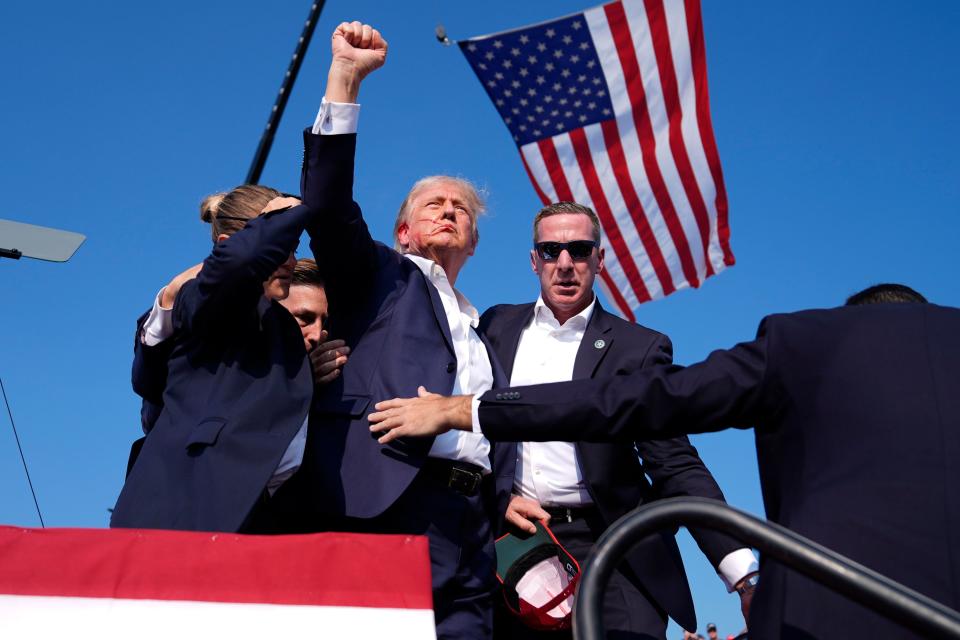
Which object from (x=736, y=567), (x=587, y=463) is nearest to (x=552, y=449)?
(x=587, y=463)

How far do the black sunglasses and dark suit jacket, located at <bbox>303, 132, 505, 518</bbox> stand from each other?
3.83 feet

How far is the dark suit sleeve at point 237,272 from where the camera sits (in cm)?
293

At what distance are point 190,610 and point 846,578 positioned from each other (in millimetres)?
1461

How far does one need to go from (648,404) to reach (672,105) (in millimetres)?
6853

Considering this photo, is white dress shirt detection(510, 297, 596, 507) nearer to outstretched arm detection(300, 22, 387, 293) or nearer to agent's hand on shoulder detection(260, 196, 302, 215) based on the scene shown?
outstretched arm detection(300, 22, 387, 293)

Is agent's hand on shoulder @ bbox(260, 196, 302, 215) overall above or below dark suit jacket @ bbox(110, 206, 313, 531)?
above

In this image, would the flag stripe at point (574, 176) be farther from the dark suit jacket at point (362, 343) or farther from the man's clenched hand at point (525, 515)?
the dark suit jacket at point (362, 343)

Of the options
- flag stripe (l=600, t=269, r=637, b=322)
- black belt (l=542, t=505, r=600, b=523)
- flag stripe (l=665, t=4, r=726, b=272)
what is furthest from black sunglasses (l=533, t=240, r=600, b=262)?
flag stripe (l=600, t=269, r=637, b=322)

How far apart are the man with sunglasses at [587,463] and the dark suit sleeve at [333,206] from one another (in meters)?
0.92

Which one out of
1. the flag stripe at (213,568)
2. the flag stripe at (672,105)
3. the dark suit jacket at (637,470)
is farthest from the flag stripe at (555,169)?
the flag stripe at (213,568)

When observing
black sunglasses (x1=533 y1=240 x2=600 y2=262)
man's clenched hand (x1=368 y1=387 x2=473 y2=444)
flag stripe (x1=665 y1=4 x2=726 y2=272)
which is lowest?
man's clenched hand (x1=368 y1=387 x2=473 y2=444)

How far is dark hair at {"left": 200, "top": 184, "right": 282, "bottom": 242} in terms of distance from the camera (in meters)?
3.36

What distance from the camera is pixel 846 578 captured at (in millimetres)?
2090

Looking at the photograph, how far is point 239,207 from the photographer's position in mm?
3402
